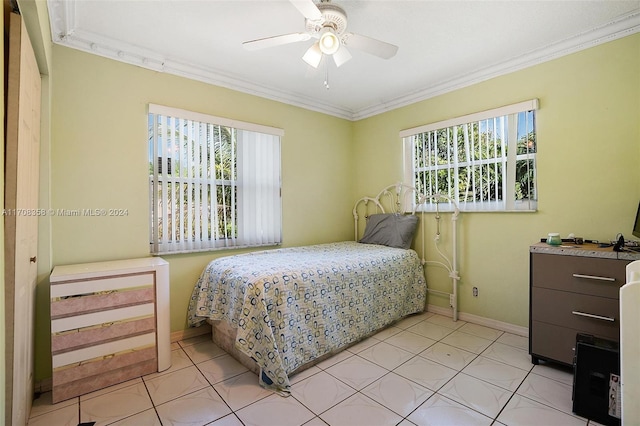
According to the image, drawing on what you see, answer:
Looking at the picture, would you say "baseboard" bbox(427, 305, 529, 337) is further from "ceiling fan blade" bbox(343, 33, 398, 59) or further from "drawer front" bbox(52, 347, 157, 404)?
A: "drawer front" bbox(52, 347, 157, 404)

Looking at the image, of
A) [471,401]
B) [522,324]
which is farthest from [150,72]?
[522,324]

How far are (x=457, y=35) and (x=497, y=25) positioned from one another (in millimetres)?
266

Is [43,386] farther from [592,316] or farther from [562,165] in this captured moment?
[562,165]

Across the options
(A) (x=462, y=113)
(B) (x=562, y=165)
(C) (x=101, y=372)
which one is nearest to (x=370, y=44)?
(A) (x=462, y=113)

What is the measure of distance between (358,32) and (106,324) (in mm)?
2723

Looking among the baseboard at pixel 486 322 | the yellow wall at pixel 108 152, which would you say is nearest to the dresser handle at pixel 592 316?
the baseboard at pixel 486 322

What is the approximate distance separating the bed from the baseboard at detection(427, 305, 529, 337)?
0.19 meters

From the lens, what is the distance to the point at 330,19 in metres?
1.80

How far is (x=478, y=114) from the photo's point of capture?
2.92m

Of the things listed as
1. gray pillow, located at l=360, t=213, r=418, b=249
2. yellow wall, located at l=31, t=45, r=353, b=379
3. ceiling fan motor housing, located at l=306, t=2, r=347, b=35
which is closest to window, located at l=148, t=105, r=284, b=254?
yellow wall, located at l=31, t=45, r=353, b=379

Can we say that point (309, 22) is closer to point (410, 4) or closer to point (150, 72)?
point (410, 4)

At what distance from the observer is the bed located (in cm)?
194

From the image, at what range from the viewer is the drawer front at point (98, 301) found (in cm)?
184

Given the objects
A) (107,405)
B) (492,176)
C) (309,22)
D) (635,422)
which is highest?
(309,22)
